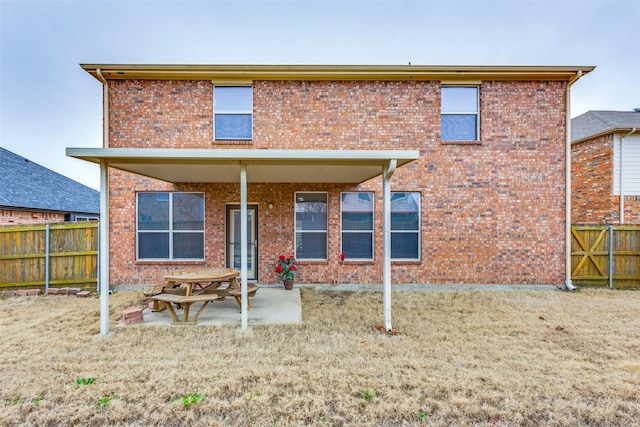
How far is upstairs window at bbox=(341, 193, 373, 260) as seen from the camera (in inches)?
316

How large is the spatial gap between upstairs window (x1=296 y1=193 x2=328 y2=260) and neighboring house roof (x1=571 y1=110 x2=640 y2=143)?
10045mm

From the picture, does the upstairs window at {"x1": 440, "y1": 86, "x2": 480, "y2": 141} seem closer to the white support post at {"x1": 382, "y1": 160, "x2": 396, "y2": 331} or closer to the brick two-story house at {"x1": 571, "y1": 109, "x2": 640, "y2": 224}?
the white support post at {"x1": 382, "y1": 160, "x2": 396, "y2": 331}

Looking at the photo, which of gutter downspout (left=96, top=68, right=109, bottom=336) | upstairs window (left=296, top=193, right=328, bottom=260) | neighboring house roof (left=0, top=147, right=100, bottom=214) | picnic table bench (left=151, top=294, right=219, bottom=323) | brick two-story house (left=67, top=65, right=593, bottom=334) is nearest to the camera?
gutter downspout (left=96, top=68, right=109, bottom=336)

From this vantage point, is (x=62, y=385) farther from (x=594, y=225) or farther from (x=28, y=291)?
(x=594, y=225)

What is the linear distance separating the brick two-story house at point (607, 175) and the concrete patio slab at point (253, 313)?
1078 centimetres

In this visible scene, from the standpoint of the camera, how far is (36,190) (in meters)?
12.7

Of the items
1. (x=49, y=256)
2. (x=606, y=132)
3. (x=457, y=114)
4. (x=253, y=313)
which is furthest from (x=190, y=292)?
(x=606, y=132)

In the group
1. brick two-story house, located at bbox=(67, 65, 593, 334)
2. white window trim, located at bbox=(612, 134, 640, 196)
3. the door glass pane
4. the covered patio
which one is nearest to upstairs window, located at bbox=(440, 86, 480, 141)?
brick two-story house, located at bbox=(67, 65, 593, 334)

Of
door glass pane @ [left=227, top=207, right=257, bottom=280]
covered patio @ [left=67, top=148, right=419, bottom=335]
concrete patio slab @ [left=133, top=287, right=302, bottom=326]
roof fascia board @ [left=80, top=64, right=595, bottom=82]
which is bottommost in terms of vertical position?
concrete patio slab @ [left=133, top=287, right=302, bottom=326]

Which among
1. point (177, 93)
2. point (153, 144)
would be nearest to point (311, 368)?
point (153, 144)

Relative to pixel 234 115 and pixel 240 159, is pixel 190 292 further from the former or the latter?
pixel 234 115

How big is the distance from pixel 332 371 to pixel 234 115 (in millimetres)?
6994

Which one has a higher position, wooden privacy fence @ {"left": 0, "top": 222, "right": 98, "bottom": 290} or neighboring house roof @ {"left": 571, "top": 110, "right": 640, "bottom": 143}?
neighboring house roof @ {"left": 571, "top": 110, "right": 640, "bottom": 143}

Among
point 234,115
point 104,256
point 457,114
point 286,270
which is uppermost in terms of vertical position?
point 457,114
